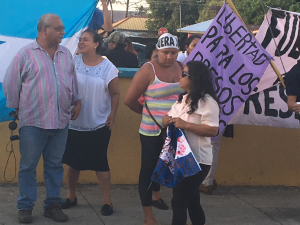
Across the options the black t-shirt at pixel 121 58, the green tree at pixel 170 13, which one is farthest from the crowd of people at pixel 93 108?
the green tree at pixel 170 13

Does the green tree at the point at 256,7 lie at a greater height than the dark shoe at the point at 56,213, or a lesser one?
greater

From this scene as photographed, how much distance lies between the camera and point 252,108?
17.1 feet

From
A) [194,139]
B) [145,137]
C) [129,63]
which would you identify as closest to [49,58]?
[145,137]

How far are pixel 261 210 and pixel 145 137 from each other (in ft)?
5.75

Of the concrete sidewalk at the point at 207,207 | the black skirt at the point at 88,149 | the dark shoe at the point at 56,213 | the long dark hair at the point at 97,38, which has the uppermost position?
the long dark hair at the point at 97,38

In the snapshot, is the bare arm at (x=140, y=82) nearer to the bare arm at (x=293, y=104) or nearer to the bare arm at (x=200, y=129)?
the bare arm at (x=200, y=129)

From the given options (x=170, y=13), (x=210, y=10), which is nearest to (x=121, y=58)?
(x=210, y=10)

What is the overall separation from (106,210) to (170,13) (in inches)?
1306

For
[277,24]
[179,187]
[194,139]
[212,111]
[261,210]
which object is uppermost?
[277,24]

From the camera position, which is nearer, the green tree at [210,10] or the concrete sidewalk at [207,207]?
the concrete sidewalk at [207,207]

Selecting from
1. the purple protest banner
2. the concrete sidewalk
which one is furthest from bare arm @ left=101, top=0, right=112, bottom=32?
the concrete sidewalk

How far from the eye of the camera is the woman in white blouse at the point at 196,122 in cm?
346

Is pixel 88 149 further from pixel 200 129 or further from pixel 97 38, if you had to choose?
pixel 200 129

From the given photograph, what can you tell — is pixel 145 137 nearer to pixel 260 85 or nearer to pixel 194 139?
pixel 194 139
